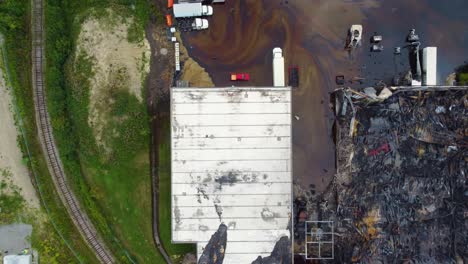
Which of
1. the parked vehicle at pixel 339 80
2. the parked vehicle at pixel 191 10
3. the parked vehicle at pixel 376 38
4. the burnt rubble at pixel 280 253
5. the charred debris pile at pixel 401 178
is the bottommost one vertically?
the burnt rubble at pixel 280 253

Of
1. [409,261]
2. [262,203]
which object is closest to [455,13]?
[409,261]

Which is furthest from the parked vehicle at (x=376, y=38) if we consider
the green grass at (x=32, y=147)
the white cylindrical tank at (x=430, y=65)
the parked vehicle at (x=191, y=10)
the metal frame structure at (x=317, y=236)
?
the green grass at (x=32, y=147)

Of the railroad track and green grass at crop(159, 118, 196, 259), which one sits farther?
green grass at crop(159, 118, 196, 259)

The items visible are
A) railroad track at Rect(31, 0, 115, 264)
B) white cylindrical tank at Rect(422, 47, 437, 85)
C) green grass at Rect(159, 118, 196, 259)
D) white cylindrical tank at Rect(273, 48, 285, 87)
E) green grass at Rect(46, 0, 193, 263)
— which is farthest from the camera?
green grass at Rect(159, 118, 196, 259)

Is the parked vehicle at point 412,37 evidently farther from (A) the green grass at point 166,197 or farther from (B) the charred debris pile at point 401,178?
(A) the green grass at point 166,197

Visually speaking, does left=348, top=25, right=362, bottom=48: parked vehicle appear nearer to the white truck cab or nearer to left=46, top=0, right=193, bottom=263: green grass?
the white truck cab

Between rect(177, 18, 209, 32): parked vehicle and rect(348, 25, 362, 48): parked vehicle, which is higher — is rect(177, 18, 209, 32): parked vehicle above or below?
above

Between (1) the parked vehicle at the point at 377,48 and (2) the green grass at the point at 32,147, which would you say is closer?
(2) the green grass at the point at 32,147

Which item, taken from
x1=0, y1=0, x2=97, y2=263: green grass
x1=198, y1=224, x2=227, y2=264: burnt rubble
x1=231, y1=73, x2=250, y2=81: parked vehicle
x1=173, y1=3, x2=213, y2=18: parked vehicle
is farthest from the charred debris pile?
x1=0, y1=0, x2=97, y2=263: green grass

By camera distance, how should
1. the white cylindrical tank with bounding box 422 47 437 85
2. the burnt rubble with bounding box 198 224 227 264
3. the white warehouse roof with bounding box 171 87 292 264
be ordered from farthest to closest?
the white cylindrical tank with bounding box 422 47 437 85
the burnt rubble with bounding box 198 224 227 264
the white warehouse roof with bounding box 171 87 292 264
